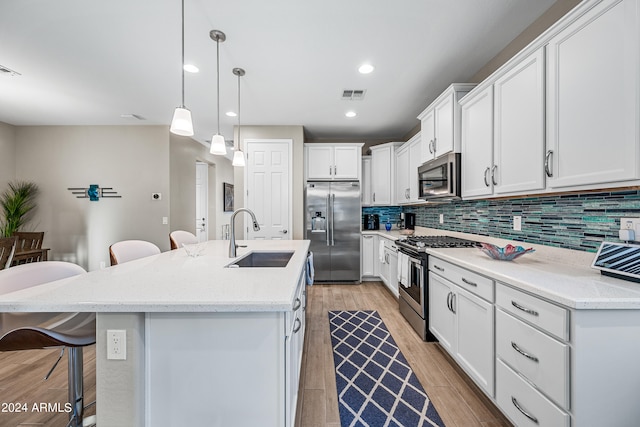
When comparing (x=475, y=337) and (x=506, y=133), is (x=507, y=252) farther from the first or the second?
(x=506, y=133)

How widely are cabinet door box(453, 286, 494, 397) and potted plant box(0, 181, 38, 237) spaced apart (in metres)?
6.27

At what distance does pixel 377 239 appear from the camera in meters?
4.49

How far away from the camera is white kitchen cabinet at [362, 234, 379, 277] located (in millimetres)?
4520

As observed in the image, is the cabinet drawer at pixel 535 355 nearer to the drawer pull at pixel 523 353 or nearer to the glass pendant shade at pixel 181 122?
the drawer pull at pixel 523 353

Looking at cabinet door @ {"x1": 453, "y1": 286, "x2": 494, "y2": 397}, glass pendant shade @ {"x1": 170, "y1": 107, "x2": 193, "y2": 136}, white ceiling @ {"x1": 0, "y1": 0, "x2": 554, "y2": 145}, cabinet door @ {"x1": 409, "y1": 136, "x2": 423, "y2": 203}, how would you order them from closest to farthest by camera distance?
cabinet door @ {"x1": 453, "y1": 286, "x2": 494, "y2": 397}, glass pendant shade @ {"x1": 170, "y1": 107, "x2": 193, "y2": 136}, white ceiling @ {"x1": 0, "y1": 0, "x2": 554, "y2": 145}, cabinet door @ {"x1": 409, "y1": 136, "x2": 423, "y2": 203}

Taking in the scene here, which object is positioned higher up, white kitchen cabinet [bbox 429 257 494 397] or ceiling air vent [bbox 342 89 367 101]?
ceiling air vent [bbox 342 89 367 101]

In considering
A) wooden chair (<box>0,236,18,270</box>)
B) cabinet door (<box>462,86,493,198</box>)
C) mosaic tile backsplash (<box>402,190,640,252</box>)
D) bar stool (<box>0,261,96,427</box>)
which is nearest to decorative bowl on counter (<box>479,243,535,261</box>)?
mosaic tile backsplash (<box>402,190,640,252</box>)

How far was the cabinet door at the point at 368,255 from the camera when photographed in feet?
14.9

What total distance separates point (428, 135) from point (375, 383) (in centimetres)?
256

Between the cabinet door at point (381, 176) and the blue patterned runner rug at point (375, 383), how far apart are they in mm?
2416

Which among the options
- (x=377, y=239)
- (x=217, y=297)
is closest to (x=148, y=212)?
(x=377, y=239)

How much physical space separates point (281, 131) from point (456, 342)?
3715 millimetres

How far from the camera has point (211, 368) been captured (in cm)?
104

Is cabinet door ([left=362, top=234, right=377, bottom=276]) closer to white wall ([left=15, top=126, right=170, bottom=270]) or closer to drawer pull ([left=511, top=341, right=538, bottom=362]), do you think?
drawer pull ([left=511, top=341, right=538, bottom=362])
